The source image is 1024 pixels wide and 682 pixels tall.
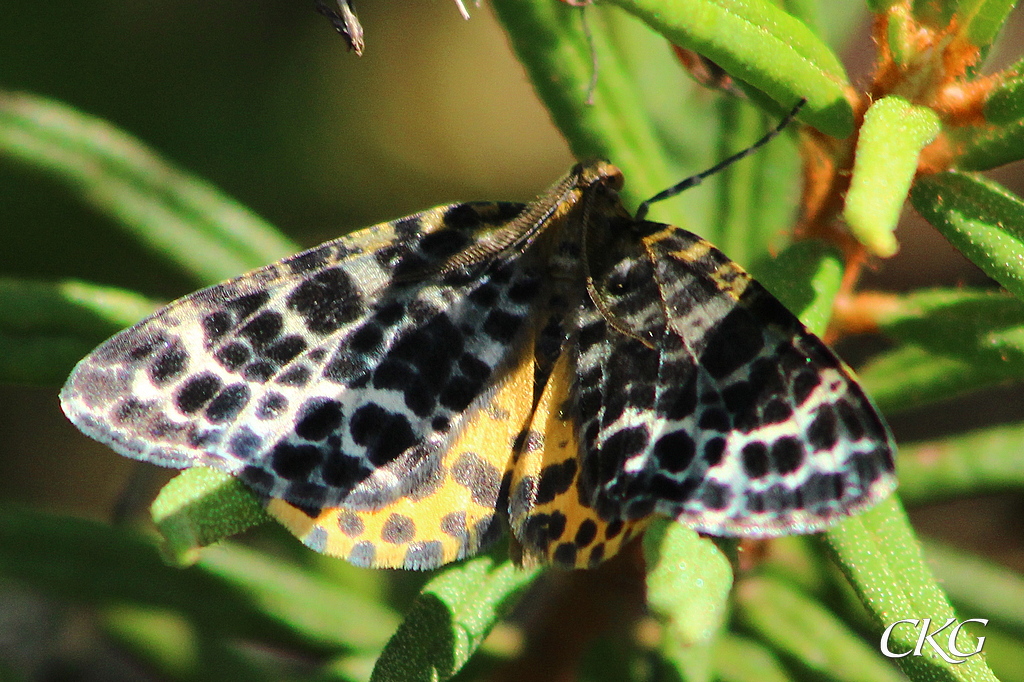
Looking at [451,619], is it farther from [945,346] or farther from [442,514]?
[945,346]

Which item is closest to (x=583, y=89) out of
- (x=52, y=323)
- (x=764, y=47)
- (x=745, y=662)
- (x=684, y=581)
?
(x=764, y=47)

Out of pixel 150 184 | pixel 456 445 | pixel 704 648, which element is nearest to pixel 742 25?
pixel 456 445

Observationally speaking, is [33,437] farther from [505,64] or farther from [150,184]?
[505,64]

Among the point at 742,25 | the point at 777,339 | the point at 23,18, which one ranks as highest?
the point at 23,18

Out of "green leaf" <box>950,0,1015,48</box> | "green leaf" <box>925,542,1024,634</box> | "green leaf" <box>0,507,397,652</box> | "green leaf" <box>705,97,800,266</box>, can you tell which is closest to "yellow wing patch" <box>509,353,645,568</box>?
"green leaf" <box>705,97,800,266</box>

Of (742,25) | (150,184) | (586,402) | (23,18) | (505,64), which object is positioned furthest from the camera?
(505,64)

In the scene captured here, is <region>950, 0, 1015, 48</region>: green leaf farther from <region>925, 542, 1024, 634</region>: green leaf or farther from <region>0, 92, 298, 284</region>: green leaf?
<region>0, 92, 298, 284</region>: green leaf
